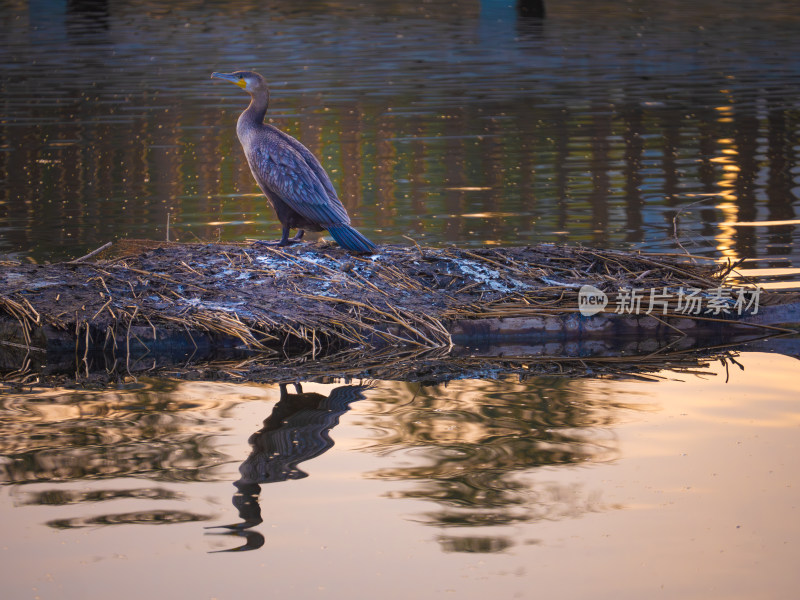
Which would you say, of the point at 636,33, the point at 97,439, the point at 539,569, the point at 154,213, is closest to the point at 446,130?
the point at 154,213

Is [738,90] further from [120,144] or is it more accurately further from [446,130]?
[120,144]

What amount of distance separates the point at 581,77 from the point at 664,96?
3.51m

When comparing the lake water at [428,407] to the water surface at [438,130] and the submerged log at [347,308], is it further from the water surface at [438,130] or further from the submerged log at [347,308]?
the submerged log at [347,308]

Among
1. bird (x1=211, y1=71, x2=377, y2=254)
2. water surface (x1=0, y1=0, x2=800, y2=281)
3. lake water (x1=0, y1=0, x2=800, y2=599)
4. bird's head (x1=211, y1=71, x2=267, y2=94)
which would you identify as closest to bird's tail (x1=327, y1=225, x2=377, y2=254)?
bird (x1=211, y1=71, x2=377, y2=254)

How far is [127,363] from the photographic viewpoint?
6.79 m

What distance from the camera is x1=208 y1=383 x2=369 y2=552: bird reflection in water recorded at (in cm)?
458

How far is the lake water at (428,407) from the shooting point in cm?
418

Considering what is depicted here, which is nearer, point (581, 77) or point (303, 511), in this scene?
point (303, 511)

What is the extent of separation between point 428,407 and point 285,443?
0.85m

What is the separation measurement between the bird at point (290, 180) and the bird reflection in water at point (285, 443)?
1838mm

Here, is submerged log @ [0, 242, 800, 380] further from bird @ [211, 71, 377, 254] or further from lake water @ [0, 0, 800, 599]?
lake water @ [0, 0, 800, 599]

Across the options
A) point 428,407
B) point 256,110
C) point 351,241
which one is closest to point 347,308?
point 351,241

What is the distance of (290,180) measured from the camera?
796 cm

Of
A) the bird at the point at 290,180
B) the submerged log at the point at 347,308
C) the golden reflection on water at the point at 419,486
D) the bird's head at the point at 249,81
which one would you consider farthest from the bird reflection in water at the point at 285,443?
the bird's head at the point at 249,81
